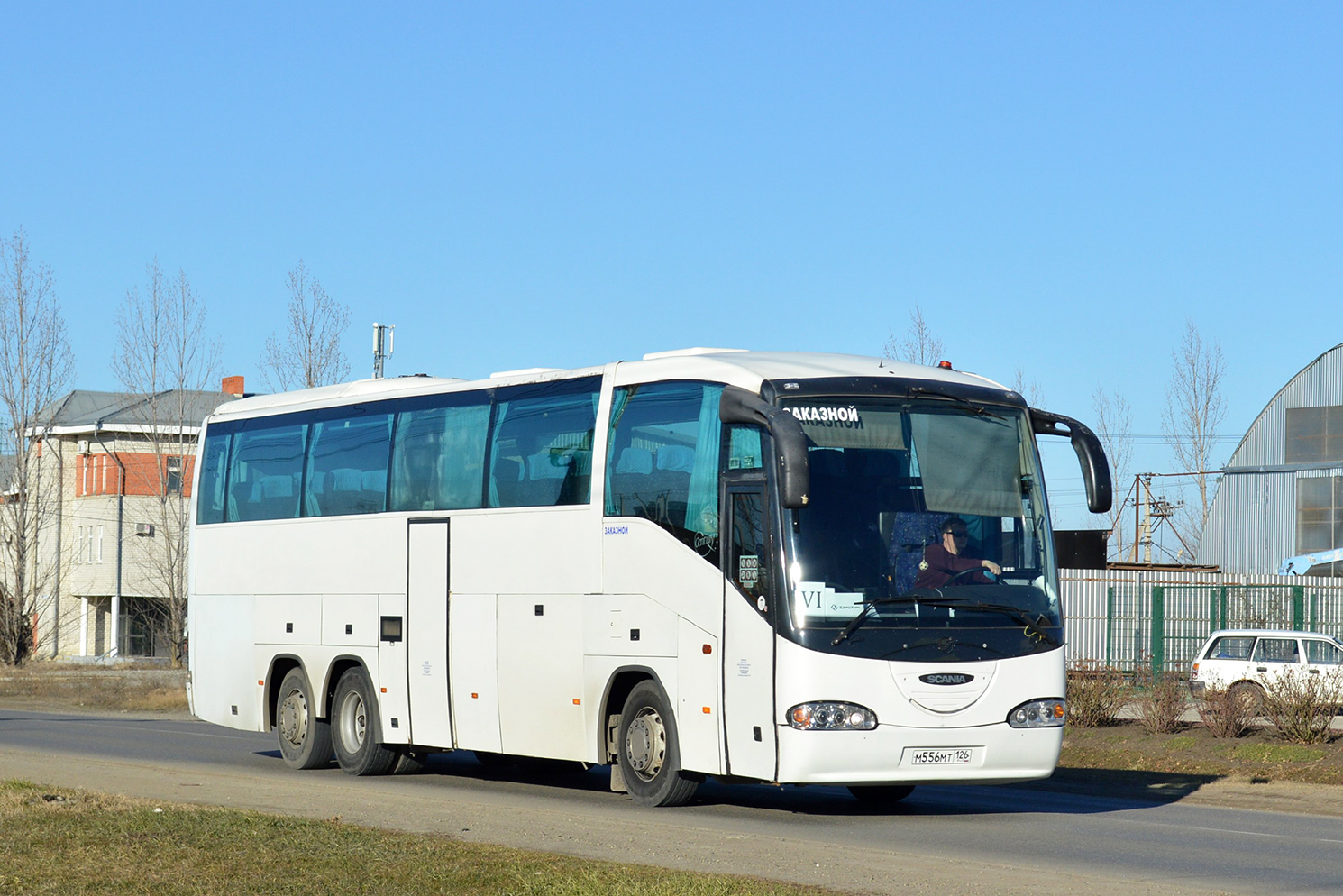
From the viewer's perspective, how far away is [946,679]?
42.8 feet

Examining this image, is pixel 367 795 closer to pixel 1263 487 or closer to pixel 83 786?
pixel 83 786

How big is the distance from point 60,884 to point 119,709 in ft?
87.2

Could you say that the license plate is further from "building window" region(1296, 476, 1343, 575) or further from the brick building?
the brick building

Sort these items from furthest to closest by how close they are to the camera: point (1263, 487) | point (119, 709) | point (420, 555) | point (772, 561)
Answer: point (1263, 487) → point (119, 709) → point (420, 555) → point (772, 561)

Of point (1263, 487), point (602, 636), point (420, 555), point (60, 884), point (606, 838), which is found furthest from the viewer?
point (1263, 487)

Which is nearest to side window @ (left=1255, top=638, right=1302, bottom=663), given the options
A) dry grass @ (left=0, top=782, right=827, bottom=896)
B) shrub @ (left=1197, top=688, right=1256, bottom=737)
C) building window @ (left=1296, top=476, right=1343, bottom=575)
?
shrub @ (left=1197, top=688, right=1256, bottom=737)

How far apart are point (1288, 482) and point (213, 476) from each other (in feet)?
131

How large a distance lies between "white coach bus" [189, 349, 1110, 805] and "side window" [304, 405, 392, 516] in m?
0.04

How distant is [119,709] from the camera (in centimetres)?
3453

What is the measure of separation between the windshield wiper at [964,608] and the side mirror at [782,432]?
1065 mm

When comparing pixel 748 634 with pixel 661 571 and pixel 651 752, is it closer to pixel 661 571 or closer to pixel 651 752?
pixel 661 571

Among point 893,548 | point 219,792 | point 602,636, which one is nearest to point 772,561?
point 893,548

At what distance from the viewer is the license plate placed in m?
13.0

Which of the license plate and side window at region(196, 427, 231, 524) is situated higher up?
side window at region(196, 427, 231, 524)
